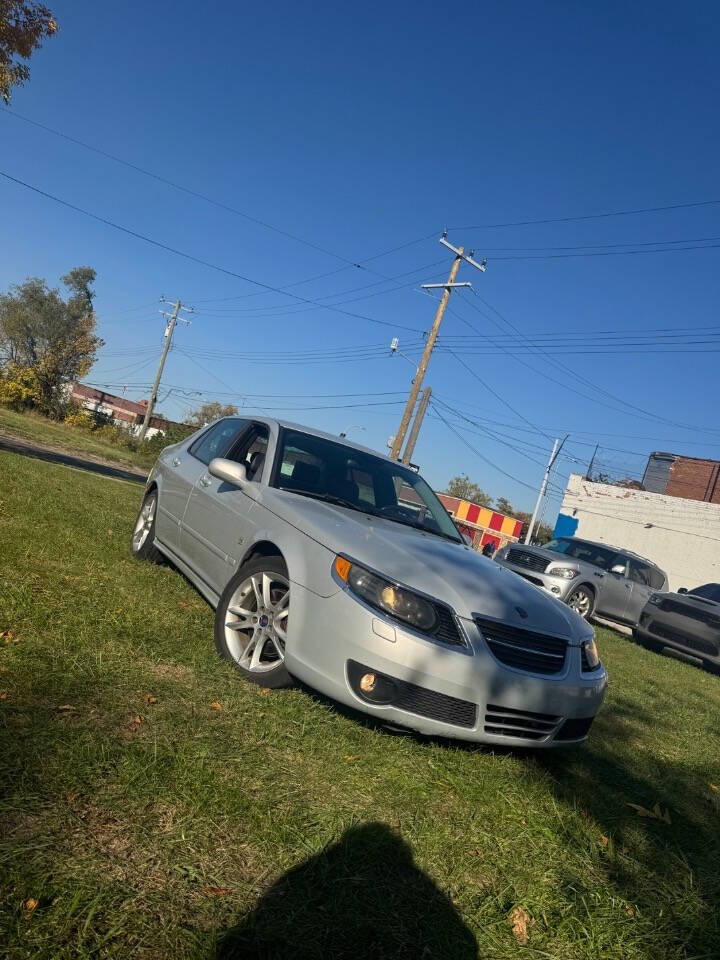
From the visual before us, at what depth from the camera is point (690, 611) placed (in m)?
10.6

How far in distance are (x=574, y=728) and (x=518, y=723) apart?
17.8 inches

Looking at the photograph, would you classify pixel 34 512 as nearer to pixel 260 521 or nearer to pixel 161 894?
pixel 260 521

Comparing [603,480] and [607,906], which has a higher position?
[603,480]

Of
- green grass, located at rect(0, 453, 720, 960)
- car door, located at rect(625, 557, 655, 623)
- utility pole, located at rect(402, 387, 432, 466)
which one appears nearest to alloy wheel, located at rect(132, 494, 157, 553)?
green grass, located at rect(0, 453, 720, 960)

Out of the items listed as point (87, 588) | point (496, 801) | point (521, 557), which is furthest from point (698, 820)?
point (521, 557)

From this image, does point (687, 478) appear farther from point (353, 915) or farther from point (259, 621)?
point (353, 915)

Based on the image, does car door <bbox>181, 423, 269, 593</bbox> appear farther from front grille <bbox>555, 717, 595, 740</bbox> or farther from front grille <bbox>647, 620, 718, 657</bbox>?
front grille <bbox>647, 620, 718, 657</bbox>

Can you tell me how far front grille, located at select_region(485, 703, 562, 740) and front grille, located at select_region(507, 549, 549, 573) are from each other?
8.96 metres

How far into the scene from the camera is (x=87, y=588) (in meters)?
4.54

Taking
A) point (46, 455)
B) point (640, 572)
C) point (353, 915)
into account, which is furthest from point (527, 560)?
point (46, 455)

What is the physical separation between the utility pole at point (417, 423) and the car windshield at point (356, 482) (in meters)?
17.8

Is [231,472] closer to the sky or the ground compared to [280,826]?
closer to the sky

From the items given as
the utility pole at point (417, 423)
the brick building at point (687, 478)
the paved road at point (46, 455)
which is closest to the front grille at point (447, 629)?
the paved road at point (46, 455)

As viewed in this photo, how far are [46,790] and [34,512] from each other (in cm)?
464
